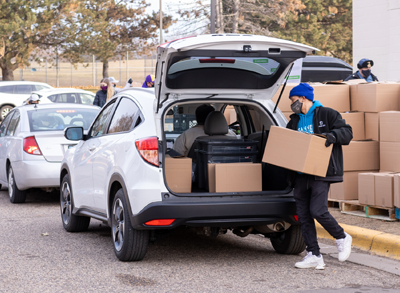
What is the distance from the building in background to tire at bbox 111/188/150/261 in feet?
31.2

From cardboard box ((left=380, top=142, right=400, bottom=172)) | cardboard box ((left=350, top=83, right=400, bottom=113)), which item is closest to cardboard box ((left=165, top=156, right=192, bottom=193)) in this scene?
cardboard box ((left=380, top=142, right=400, bottom=172))

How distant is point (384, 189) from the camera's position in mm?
7277

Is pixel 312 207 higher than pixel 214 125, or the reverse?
pixel 214 125

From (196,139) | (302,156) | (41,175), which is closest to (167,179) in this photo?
(196,139)

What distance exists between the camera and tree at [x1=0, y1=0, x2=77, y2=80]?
39.8 metres

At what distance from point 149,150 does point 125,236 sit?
0.89 meters

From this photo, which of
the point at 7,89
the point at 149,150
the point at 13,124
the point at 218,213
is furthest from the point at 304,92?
the point at 7,89

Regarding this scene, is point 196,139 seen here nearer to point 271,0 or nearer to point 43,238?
point 43,238

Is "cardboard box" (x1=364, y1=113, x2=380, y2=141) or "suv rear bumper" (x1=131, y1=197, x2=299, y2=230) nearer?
"suv rear bumper" (x1=131, y1=197, x2=299, y2=230)

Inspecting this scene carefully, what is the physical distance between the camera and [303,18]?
1704 inches

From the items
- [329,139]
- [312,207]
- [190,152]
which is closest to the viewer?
[329,139]

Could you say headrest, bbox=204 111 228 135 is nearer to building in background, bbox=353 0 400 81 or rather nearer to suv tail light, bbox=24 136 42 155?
suv tail light, bbox=24 136 42 155

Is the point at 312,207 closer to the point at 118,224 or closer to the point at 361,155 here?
the point at 118,224

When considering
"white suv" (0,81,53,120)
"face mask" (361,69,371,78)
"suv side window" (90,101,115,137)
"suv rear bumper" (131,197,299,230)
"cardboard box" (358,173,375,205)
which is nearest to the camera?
"suv rear bumper" (131,197,299,230)
